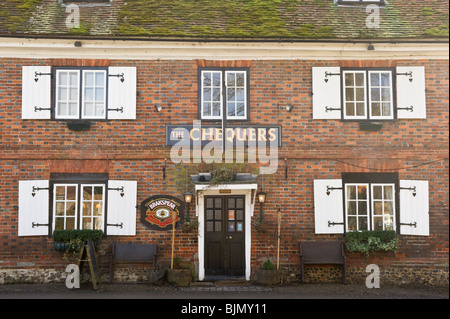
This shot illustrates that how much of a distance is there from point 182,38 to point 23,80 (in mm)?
3977

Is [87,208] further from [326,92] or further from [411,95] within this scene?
[411,95]

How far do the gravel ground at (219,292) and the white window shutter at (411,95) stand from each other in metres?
4.16

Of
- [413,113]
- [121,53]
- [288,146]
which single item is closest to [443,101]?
[413,113]

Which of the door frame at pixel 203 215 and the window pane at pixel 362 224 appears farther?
Result: the window pane at pixel 362 224

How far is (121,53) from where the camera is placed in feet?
33.5

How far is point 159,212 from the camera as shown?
1004 cm

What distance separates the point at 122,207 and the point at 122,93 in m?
2.77

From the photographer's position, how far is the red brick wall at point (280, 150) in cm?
995

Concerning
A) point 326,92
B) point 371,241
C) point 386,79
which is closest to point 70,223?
point 326,92

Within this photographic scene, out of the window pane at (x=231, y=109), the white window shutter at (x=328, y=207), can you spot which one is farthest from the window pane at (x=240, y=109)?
the white window shutter at (x=328, y=207)

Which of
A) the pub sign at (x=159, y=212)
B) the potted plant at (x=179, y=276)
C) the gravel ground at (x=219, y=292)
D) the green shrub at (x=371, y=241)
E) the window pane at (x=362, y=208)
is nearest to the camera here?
the gravel ground at (x=219, y=292)

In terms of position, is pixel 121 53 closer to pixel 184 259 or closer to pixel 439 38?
pixel 184 259

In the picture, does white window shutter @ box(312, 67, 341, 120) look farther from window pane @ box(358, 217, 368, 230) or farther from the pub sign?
the pub sign

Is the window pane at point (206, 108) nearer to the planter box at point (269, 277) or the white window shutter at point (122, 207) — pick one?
the white window shutter at point (122, 207)
